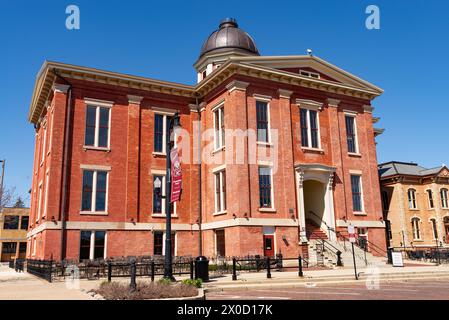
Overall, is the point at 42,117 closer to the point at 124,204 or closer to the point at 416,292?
the point at 124,204

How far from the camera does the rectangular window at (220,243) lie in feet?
92.2

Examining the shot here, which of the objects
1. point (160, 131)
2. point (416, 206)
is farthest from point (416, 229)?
point (160, 131)

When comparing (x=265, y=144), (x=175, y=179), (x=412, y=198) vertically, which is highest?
(x=265, y=144)

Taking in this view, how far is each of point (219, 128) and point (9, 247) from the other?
52574 millimetres

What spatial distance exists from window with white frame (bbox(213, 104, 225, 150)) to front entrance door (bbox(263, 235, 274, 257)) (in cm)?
690

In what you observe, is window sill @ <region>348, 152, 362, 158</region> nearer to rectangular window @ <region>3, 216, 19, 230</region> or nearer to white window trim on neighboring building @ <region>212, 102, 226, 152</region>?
white window trim on neighboring building @ <region>212, 102, 226, 152</region>

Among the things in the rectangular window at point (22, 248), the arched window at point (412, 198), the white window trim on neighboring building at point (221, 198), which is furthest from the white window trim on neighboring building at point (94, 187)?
the rectangular window at point (22, 248)

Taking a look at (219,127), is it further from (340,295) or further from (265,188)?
(340,295)

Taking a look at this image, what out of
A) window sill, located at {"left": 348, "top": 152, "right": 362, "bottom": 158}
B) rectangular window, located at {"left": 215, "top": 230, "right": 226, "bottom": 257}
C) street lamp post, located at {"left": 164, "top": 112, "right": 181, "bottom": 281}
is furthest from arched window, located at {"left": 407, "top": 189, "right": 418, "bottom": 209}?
street lamp post, located at {"left": 164, "top": 112, "right": 181, "bottom": 281}

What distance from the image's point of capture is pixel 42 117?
34.4m

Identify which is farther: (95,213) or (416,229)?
(416,229)

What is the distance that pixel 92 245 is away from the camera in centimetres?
2689

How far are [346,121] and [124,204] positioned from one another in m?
17.8
